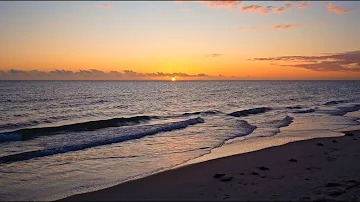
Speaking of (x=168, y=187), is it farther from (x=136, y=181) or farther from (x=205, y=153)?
(x=205, y=153)

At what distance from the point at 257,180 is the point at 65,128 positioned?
17.6 m

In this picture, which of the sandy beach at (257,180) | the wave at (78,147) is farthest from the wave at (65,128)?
the sandy beach at (257,180)

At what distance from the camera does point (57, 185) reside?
389 inches

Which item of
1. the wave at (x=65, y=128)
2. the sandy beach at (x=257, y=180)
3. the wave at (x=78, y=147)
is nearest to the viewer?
the sandy beach at (x=257, y=180)

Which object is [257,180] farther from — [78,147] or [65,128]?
[65,128]

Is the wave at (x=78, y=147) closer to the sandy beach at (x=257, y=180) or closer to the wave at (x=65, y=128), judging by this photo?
the wave at (x=65, y=128)

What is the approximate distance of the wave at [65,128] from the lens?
1930 centimetres

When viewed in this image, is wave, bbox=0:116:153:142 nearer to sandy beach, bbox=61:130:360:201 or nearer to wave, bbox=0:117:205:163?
wave, bbox=0:117:205:163

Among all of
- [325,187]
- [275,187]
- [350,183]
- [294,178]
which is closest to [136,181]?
[275,187]

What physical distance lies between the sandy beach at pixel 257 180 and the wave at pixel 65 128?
42.0ft

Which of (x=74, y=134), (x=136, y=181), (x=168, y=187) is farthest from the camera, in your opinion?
(x=74, y=134)

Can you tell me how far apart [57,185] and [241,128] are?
16.0m

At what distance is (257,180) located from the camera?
9.72m

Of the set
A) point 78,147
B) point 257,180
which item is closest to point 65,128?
point 78,147
